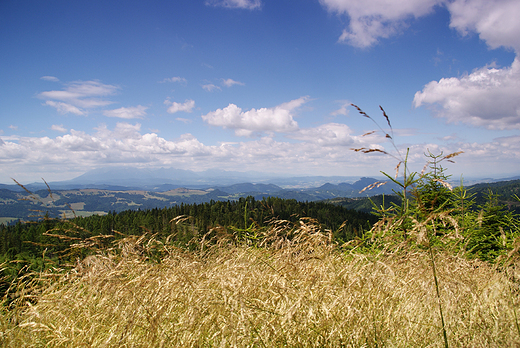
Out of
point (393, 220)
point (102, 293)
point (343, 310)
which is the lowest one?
point (102, 293)

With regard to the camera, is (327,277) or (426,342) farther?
(327,277)

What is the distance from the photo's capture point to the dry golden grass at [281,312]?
7.15 feet

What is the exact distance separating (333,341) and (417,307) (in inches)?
41.7

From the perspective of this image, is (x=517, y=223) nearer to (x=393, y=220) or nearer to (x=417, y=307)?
(x=417, y=307)

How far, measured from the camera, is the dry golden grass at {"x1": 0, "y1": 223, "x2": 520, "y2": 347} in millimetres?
2180

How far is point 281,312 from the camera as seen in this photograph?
97.8 inches

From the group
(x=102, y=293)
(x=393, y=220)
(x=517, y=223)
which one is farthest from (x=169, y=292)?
(x=517, y=223)

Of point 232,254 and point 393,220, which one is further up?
point 393,220

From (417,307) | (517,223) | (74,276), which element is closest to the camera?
(417,307)

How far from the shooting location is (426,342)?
2.23 meters

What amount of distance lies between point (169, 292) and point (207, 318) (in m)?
0.62

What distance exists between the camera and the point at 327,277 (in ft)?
10.2

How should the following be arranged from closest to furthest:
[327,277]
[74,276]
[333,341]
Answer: [333,341]
[327,277]
[74,276]

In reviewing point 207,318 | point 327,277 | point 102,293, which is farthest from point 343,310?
point 102,293
